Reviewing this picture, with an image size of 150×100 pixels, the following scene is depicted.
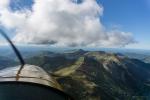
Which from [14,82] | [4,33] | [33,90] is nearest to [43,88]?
[33,90]

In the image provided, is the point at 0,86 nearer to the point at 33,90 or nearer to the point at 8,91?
the point at 8,91

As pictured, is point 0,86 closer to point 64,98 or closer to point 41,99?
point 41,99

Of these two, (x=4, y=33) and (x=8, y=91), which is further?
(x=4, y=33)

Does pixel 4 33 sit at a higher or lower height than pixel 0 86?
higher

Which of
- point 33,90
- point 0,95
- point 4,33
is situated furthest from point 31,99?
point 4,33

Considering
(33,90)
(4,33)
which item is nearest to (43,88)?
(33,90)

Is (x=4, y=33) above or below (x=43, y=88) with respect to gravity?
above

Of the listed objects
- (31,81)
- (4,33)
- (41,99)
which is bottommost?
(41,99)

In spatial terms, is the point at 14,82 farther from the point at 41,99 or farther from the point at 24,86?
the point at 41,99

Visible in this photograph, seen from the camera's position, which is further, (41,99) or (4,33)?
(4,33)
